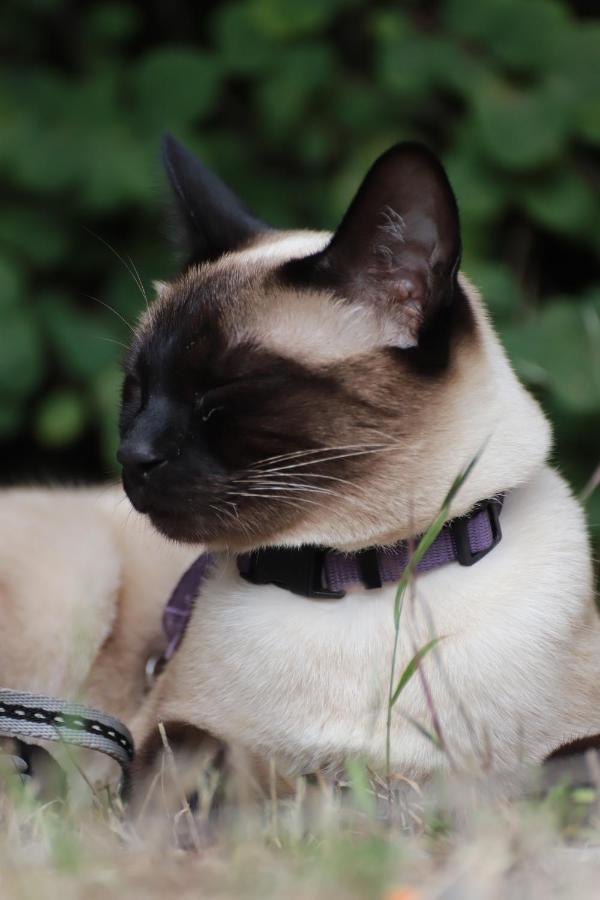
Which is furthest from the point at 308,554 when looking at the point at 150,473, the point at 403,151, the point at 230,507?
the point at 403,151

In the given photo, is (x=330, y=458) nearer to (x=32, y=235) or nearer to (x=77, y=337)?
(x=77, y=337)

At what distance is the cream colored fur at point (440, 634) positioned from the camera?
1439mm

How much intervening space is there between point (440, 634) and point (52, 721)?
542mm

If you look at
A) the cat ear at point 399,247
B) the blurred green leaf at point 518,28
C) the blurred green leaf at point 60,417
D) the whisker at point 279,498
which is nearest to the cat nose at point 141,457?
the whisker at point 279,498

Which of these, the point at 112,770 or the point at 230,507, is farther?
the point at 112,770

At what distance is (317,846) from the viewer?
1192 millimetres

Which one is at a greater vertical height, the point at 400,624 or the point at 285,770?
the point at 400,624

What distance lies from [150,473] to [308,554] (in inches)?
9.6

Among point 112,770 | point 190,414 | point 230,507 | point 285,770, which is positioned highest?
point 190,414

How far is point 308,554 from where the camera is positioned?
154 centimetres

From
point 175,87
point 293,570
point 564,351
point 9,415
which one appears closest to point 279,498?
point 293,570

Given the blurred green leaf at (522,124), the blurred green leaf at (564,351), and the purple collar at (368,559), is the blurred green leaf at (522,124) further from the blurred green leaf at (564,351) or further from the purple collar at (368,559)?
the purple collar at (368,559)

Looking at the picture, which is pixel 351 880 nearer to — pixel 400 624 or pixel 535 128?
pixel 400 624

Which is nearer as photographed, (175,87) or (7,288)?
(7,288)
